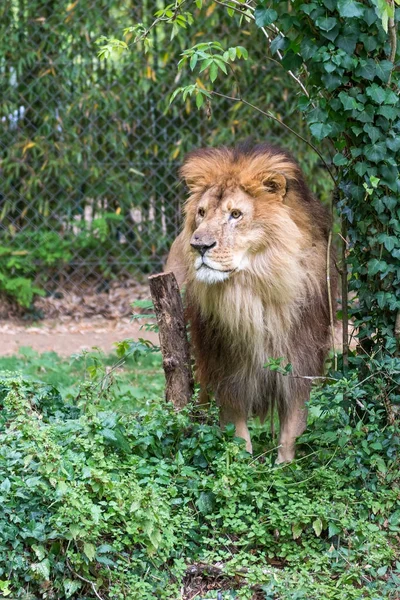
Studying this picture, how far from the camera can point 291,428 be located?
4793mm

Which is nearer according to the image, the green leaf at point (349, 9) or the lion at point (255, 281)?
the green leaf at point (349, 9)

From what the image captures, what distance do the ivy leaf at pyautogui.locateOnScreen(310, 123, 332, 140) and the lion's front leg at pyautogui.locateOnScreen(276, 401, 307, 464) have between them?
133 centimetres

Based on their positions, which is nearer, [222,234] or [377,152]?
[377,152]

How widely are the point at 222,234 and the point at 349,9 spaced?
1082 millimetres

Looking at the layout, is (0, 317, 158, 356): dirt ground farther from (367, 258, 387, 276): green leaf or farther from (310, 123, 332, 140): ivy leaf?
(310, 123, 332, 140): ivy leaf

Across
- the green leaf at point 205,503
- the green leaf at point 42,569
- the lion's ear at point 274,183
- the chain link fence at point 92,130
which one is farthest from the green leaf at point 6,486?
the chain link fence at point 92,130

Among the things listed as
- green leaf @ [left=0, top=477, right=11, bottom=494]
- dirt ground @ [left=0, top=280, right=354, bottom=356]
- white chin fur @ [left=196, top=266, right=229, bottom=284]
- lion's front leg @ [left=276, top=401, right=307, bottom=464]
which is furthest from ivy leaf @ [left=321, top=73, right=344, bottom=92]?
dirt ground @ [left=0, top=280, right=354, bottom=356]

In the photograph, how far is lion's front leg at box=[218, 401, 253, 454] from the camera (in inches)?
190

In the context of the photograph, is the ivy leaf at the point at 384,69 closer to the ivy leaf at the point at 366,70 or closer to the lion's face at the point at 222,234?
the ivy leaf at the point at 366,70

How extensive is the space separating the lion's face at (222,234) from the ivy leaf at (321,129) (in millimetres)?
508

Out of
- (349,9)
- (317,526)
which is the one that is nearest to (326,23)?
(349,9)

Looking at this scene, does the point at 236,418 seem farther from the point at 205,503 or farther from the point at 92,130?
the point at 92,130

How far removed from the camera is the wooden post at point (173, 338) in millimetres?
4711

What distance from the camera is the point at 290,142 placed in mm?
9680
